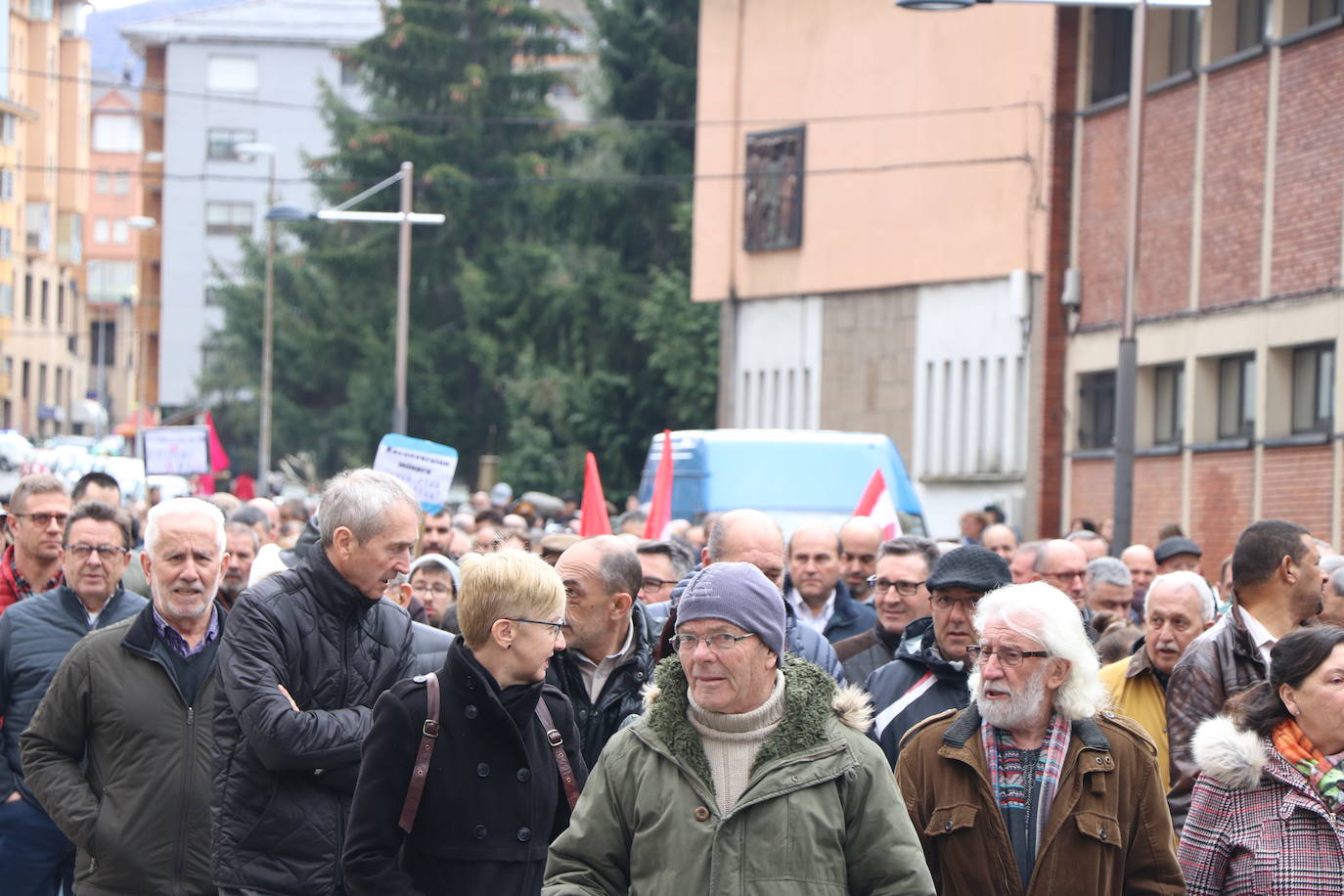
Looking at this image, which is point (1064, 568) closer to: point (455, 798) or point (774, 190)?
point (455, 798)

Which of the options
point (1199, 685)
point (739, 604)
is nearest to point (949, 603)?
point (1199, 685)

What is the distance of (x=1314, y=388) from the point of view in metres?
24.3


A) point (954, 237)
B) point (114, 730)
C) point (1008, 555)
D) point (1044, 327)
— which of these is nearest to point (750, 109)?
point (954, 237)

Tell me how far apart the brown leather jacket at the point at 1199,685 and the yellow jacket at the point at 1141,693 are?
48 centimetres

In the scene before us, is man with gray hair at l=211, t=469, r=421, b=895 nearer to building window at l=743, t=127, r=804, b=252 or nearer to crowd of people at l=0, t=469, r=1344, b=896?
crowd of people at l=0, t=469, r=1344, b=896

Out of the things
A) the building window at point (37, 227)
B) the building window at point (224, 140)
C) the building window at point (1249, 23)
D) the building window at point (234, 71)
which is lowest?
the building window at point (1249, 23)

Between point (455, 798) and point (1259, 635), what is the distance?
348cm

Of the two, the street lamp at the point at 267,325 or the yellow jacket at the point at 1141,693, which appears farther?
the street lamp at the point at 267,325

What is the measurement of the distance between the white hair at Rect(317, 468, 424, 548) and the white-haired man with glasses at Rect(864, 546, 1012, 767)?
5.47 feet

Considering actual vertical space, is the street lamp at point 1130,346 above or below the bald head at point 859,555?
above

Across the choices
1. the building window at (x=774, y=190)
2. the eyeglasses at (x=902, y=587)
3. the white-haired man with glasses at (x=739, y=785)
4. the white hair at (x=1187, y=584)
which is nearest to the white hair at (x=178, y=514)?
the white-haired man with glasses at (x=739, y=785)

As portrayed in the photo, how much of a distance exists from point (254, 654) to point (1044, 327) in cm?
2472

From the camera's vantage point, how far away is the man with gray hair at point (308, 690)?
6469mm

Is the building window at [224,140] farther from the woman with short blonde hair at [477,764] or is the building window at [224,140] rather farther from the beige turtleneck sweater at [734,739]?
the beige turtleneck sweater at [734,739]
